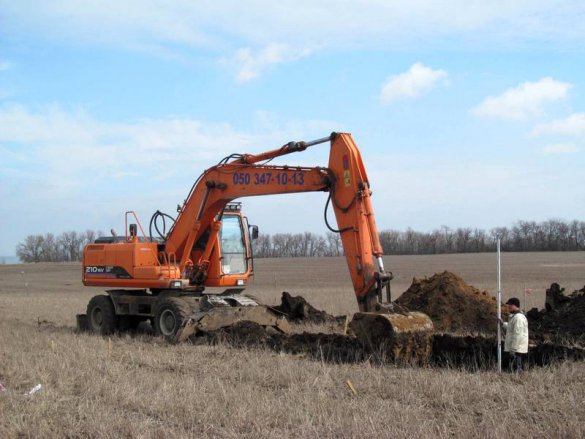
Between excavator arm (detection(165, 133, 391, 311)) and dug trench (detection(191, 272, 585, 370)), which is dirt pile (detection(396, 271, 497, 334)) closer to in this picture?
dug trench (detection(191, 272, 585, 370))

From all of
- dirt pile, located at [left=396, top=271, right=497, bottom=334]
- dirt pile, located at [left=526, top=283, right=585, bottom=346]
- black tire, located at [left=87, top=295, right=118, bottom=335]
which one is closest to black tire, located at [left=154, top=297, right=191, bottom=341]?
black tire, located at [left=87, top=295, right=118, bottom=335]

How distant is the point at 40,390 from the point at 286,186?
19.6 ft

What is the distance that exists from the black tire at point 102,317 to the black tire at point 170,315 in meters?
2.14

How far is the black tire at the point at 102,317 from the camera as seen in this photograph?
1560 centimetres

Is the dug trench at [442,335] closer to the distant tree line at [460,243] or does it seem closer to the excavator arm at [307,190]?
the excavator arm at [307,190]

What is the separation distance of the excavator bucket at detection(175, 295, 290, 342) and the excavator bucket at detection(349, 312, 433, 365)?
376 centimetres

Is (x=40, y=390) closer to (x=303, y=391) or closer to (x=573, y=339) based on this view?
(x=303, y=391)

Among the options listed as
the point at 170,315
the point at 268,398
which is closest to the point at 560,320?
the point at 170,315

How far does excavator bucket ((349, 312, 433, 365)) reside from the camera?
960 centimetres

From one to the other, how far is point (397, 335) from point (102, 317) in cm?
867

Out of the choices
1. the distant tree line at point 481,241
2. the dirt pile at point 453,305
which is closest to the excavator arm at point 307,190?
the dirt pile at point 453,305

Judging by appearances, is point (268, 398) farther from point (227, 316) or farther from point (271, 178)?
point (271, 178)

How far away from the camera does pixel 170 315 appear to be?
1381 cm

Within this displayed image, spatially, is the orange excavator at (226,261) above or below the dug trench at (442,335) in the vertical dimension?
above
